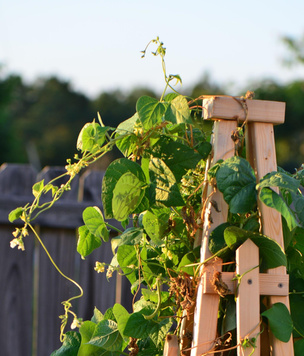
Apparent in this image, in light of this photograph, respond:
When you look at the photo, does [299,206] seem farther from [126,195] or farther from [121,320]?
[121,320]

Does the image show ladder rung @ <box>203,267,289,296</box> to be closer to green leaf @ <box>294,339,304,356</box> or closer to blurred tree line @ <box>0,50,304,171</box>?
green leaf @ <box>294,339,304,356</box>

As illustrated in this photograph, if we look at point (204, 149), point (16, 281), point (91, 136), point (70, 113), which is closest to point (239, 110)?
point (204, 149)

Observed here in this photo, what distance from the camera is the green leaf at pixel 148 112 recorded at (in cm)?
113

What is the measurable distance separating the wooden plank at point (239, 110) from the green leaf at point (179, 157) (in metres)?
0.09

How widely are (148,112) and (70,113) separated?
123 ft

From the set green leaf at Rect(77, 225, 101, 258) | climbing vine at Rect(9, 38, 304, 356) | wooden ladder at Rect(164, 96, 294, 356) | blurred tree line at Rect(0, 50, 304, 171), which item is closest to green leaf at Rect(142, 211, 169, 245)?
climbing vine at Rect(9, 38, 304, 356)

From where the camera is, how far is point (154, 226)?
1.17m

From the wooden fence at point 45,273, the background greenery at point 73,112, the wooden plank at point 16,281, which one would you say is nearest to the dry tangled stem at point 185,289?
the wooden fence at point 45,273

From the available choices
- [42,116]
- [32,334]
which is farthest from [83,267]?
[42,116]

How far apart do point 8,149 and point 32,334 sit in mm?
18780

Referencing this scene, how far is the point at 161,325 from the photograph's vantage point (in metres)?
1.17

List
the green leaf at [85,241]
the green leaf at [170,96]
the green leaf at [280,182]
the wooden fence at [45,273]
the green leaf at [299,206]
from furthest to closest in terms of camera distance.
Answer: the wooden fence at [45,273]
the green leaf at [85,241]
the green leaf at [170,96]
the green leaf at [299,206]
the green leaf at [280,182]

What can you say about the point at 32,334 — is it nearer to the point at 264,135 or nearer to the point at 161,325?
the point at 161,325

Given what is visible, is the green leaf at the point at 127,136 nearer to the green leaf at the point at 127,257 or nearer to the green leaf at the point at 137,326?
the green leaf at the point at 127,257
